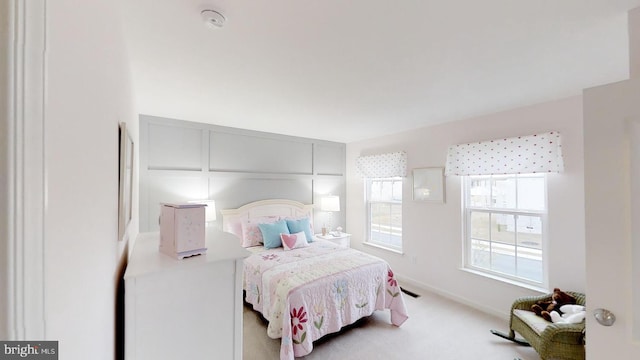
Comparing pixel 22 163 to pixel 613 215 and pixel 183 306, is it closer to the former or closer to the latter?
pixel 183 306

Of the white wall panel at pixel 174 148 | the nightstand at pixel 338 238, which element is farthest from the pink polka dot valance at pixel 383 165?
the white wall panel at pixel 174 148

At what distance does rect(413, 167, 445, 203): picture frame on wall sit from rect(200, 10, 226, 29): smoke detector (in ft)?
10.0

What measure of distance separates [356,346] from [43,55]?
2.74m

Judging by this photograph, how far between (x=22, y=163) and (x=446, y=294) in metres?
3.97

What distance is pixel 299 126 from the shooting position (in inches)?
146

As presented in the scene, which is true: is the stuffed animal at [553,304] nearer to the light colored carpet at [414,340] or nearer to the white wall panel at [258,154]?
the light colored carpet at [414,340]

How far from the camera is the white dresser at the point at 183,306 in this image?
1.01 m

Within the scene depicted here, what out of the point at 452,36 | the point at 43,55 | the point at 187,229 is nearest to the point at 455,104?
the point at 452,36

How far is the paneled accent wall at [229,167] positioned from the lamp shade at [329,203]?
24cm

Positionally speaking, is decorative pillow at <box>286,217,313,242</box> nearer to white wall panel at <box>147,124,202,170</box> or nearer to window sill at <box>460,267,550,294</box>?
white wall panel at <box>147,124,202,170</box>

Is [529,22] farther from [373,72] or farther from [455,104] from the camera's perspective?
[455,104]

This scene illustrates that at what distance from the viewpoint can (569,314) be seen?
2.12 metres

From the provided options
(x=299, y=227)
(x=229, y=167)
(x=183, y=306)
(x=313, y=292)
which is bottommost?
(x=313, y=292)

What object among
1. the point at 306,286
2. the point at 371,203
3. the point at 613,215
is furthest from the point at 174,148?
the point at 613,215
